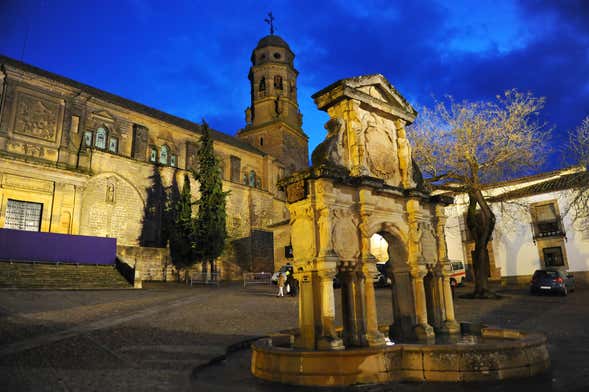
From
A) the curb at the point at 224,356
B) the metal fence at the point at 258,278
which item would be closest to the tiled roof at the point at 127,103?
the metal fence at the point at 258,278

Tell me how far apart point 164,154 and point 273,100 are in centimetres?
1654

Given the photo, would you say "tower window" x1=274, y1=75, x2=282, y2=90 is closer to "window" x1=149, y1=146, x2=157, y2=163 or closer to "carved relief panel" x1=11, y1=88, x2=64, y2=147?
"window" x1=149, y1=146, x2=157, y2=163

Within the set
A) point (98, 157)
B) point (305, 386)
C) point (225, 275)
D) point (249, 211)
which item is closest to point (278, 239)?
point (225, 275)

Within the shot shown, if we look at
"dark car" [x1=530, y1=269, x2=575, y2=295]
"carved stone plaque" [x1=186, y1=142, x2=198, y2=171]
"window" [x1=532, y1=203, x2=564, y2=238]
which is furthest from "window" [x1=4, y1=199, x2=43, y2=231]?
"window" [x1=532, y1=203, x2=564, y2=238]

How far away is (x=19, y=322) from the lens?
10281 mm

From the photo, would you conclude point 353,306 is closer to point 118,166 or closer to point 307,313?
point 307,313

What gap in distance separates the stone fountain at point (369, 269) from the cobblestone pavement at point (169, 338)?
359mm

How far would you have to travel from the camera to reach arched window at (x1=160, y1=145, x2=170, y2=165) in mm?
38231

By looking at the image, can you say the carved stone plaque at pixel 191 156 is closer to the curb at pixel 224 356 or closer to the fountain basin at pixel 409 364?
the curb at pixel 224 356

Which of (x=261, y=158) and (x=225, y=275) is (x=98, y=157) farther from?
(x=261, y=158)

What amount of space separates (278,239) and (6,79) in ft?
75.6

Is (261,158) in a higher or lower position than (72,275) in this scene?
higher

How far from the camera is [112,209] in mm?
31109

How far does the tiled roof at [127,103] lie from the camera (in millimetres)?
31469
